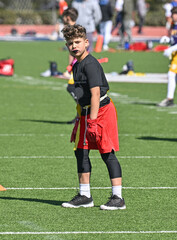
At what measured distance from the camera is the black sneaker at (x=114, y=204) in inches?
279

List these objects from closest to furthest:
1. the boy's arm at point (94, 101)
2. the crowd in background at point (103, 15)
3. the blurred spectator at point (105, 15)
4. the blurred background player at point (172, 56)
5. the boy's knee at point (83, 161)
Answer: the boy's arm at point (94, 101)
the boy's knee at point (83, 161)
the blurred background player at point (172, 56)
the crowd in background at point (103, 15)
the blurred spectator at point (105, 15)

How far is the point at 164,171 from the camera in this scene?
9305 mm

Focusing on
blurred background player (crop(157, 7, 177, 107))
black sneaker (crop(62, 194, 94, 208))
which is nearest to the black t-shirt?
black sneaker (crop(62, 194, 94, 208))

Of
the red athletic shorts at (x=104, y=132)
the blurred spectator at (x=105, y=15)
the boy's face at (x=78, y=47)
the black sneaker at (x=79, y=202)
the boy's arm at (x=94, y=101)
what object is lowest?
the blurred spectator at (x=105, y=15)

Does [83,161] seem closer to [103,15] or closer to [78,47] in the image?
[78,47]

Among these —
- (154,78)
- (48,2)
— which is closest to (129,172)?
(154,78)

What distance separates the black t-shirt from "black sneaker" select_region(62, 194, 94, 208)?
0.91m

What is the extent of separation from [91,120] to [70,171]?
2.37 metres

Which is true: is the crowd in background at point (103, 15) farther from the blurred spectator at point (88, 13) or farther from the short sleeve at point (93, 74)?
the short sleeve at point (93, 74)

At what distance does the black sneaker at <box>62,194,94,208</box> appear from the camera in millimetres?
7238

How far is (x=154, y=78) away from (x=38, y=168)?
13.8 meters

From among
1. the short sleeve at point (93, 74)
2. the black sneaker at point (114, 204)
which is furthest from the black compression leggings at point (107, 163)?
the short sleeve at point (93, 74)

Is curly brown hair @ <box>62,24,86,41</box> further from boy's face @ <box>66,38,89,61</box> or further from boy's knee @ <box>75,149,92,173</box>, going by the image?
boy's knee @ <box>75,149,92,173</box>

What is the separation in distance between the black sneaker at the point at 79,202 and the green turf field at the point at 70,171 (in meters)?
0.08
